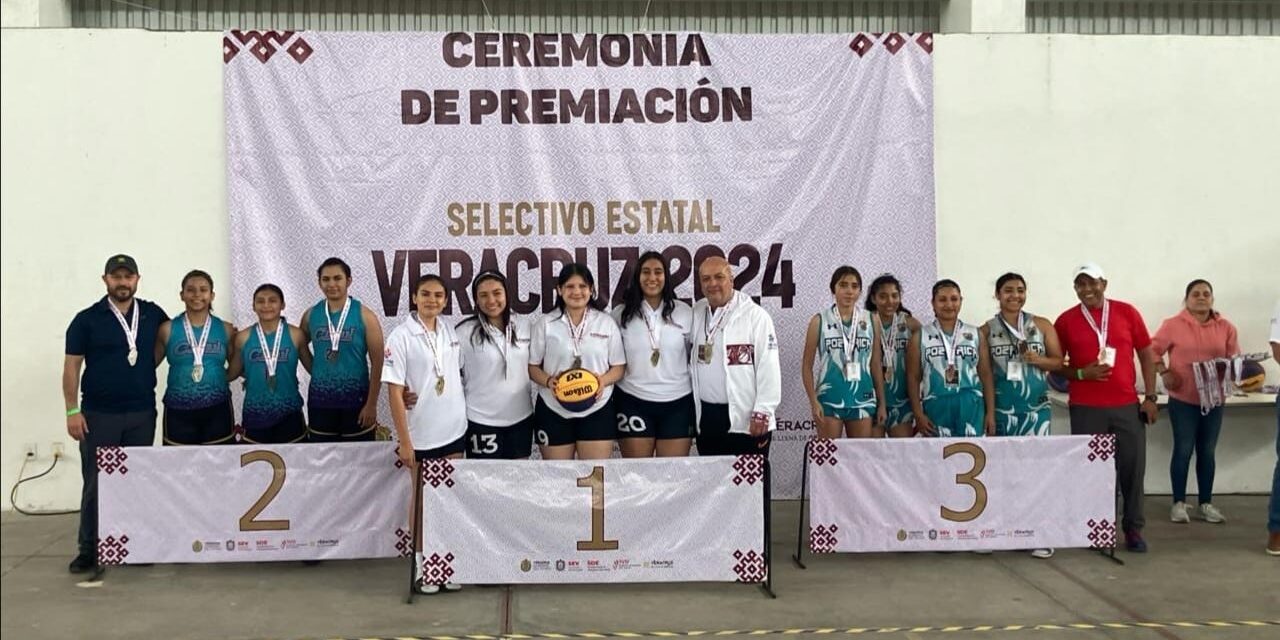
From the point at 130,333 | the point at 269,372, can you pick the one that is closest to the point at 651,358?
the point at 269,372

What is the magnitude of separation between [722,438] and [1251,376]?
147 inches

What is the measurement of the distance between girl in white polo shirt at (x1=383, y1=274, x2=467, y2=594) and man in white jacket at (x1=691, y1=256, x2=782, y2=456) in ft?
3.91

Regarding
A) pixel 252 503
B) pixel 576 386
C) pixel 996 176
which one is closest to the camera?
pixel 576 386

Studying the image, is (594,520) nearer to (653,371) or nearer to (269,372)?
(653,371)

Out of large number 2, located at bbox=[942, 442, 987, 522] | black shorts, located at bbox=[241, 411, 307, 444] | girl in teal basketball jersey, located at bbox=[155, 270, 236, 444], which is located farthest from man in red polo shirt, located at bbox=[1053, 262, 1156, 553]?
girl in teal basketball jersey, located at bbox=[155, 270, 236, 444]

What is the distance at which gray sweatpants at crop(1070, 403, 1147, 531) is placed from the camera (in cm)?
577

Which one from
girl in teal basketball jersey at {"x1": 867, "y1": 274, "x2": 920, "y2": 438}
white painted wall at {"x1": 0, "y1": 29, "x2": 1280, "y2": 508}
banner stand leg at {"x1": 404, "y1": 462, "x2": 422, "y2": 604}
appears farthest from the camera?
white painted wall at {"x1": 0, "y1": 29, "x2": 1280, "y2": 508}

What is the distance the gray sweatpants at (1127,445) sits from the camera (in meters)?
5.77

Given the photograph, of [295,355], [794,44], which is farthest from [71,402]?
[794,44]

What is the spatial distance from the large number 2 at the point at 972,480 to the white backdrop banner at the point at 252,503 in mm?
2600

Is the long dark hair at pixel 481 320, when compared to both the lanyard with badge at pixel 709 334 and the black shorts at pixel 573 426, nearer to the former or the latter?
the black shorts at pixel 573 426

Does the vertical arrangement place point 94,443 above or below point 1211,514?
above

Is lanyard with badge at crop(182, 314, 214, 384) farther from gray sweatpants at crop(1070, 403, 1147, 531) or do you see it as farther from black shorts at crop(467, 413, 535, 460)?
gray sweatpants at crop(1070, 403, 1147, 531)

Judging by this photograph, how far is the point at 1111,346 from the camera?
5797 millimetres
